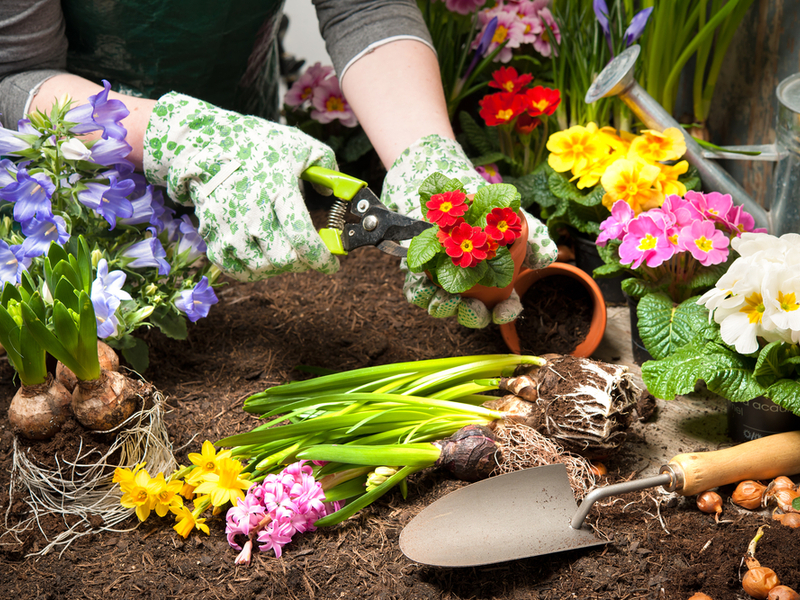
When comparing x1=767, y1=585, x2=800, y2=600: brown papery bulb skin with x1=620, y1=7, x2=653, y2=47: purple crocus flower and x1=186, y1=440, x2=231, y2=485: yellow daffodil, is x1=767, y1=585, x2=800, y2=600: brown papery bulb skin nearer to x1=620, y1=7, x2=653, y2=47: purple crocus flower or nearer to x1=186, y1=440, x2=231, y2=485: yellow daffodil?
x1=186, y1=440, x2=231, y2=485: yellow daffodil

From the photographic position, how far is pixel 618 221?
54.3 inches

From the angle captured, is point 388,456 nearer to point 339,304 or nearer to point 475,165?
point 339,304

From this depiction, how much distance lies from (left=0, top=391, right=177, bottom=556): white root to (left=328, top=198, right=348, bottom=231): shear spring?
456 millimetres

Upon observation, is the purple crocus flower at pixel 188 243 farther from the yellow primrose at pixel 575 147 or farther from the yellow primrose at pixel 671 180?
the yellow primrose at pixel 671 180

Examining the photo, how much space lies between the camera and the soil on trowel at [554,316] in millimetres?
1415

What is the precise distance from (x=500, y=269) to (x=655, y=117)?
705 millimetres

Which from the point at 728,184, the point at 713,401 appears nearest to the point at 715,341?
the point at 713,401

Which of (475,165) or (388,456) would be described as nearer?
(388,456)

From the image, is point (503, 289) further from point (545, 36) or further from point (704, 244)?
point (545, 36)

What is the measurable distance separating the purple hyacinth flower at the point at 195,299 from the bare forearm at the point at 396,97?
46 cm

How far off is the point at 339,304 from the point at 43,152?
0.76 metres

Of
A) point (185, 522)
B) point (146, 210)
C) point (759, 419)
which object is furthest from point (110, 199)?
point (759, 419)

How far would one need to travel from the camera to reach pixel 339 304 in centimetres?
164

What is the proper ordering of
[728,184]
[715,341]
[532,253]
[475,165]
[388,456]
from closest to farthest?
[388,456], [715,341], [532,253], [728,184], [475,165]
